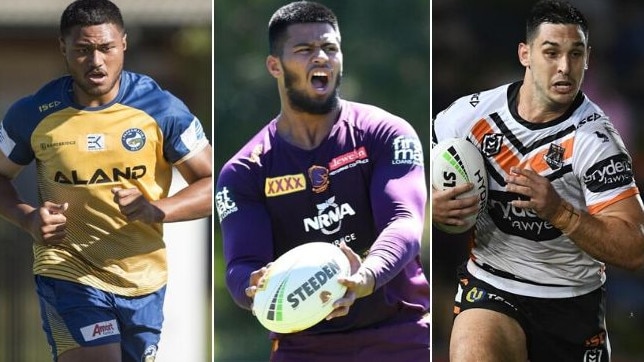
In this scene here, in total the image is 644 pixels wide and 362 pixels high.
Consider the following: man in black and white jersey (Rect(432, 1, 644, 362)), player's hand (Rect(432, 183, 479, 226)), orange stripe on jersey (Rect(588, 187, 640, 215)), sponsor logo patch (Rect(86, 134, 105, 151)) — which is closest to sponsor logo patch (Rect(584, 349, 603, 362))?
man in black and white jersey (Rect(432, 1, 644, 362))

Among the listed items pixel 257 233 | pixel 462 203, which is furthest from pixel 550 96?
pixel 257 233

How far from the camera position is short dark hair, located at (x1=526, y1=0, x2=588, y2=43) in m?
4.54

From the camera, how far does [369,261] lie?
4.57 meters

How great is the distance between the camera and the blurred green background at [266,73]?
497 centimetres

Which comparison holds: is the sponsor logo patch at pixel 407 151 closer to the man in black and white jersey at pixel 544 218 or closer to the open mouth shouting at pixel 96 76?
the man in black and white jersey at pixel 544 218

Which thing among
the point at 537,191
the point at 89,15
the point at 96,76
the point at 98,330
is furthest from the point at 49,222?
the point at 537,191

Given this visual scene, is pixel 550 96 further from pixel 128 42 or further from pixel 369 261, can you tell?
pixel 128 42

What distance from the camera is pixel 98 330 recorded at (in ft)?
15.6

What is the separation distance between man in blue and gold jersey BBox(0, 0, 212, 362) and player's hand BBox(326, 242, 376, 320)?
2.43ft

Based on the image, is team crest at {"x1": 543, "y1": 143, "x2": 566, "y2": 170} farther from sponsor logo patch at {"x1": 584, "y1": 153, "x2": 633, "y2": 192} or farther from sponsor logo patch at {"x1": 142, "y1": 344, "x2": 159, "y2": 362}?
sponsor logo patch at {"x1": 142, "y1": 344, "x2": 159, "y2": 362}

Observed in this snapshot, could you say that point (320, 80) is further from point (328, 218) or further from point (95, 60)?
point (95, 60)

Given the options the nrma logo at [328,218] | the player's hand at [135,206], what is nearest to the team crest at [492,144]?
the nrma logo at [328,218]

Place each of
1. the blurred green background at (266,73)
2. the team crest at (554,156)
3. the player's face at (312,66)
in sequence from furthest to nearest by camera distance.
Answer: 1. the blurred green background at (266,73)
2. the player's face at (312,66)
3. the team crest at (554,156)

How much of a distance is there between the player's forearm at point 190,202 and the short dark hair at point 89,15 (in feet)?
2.26
